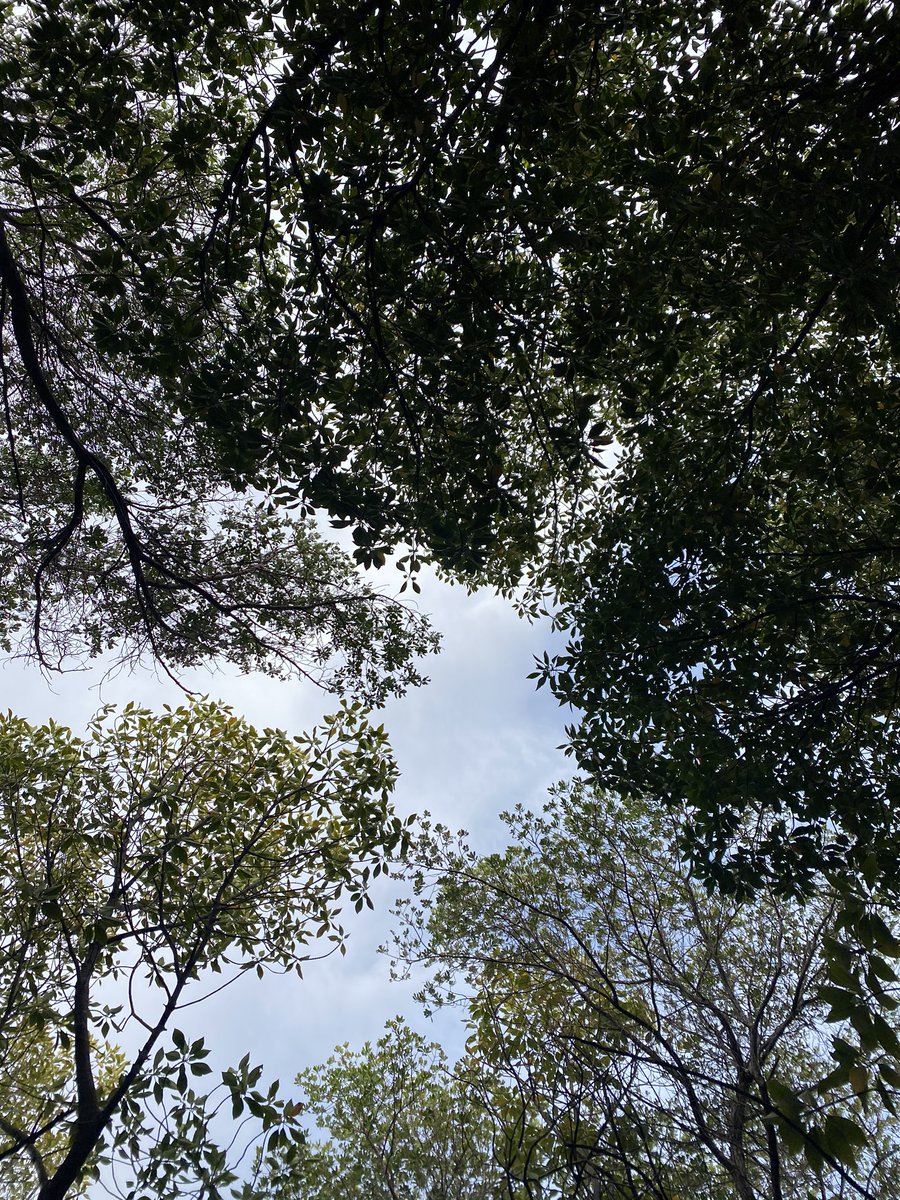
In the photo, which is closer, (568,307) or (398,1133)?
(568,307)

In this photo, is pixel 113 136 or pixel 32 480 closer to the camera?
pixel 113 136

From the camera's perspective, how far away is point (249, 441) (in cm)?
479

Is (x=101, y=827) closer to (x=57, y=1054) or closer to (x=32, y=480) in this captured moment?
(x=32, y=480)

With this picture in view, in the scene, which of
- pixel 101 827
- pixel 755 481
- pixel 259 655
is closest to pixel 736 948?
pixel 755 481

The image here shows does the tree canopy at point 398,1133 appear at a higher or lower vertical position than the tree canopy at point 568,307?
lower

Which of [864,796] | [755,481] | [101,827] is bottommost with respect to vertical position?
[101,827]

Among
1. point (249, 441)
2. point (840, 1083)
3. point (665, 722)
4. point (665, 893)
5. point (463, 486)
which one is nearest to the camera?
point (840, 1083)

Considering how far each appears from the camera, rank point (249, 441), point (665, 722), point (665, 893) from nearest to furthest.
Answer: point (249, 441) < point (665, 722) < point (665, 893)

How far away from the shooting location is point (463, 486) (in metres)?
5.43

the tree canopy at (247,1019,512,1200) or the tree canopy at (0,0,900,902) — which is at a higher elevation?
the tree canopy at (0,0,900,902)

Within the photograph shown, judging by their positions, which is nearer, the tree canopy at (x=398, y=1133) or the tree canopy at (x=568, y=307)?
the tree canopy at (x=568, y=307)

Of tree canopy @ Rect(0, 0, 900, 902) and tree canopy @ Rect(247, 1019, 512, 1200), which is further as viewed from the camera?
tree canopy @ Rect(247, 1019, 512, 1200)

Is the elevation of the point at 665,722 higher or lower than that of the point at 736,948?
lower

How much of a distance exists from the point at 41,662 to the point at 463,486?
4.48 m
